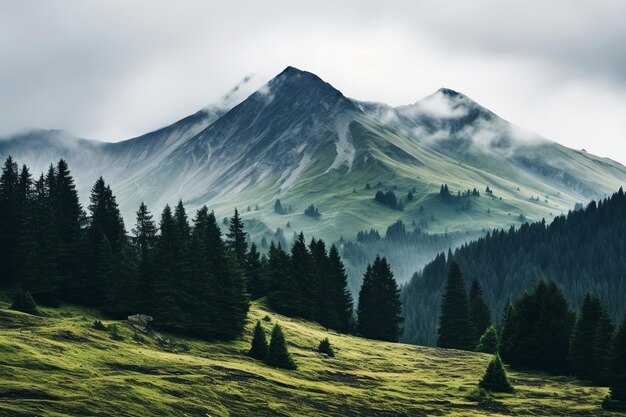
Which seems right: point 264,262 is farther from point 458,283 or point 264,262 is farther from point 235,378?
point 235,378

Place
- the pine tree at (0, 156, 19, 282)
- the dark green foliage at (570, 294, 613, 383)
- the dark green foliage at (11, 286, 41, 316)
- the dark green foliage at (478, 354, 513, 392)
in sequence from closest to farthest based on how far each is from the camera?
1. the dark green foliage at (11, 286, 41, 316)
2. the dark green foliage at (478, 354, 513, 392)
3. the dark green foliage at (570, 294, 613, 383)
4. the pine tree at (0, 156, 19, 282)

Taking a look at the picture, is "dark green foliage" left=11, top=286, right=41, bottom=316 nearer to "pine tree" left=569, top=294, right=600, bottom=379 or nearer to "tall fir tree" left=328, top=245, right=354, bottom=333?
"tall fir tree" left=328, top=245, right=354, bottom=333

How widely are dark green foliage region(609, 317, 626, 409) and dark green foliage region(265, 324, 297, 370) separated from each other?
3362 cm

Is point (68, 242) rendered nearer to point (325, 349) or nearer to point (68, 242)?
point (68, 242)

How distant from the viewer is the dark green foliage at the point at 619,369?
3051 inches

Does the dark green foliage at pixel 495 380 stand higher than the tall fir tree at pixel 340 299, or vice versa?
the tall fir tree at pixel 340 299

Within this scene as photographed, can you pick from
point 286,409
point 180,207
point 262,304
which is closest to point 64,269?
point 180,207

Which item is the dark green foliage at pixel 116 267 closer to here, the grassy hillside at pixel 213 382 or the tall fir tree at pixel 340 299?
the grassy hillside at pixel 213 382

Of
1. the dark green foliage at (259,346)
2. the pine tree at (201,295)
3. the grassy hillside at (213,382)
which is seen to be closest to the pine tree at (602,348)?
the grassy hillside at (213,382)

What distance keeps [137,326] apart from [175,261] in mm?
16868

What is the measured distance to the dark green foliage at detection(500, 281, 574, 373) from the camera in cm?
10769

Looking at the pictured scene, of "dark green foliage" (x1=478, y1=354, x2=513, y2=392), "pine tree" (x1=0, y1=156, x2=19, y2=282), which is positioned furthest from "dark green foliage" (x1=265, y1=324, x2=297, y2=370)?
"pine tree" (x1=0, y1=156, x2=19, y2=282)

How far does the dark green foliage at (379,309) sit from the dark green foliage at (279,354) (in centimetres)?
6896

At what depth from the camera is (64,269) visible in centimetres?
10244
